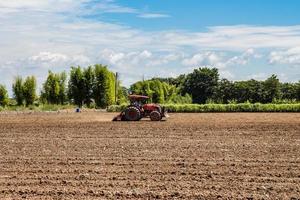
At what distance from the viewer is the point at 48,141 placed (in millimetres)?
17141

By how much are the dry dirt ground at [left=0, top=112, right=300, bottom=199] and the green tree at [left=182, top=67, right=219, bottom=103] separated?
6852 centimetres

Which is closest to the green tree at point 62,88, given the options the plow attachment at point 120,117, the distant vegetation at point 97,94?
the distant vegetation at point 97,94

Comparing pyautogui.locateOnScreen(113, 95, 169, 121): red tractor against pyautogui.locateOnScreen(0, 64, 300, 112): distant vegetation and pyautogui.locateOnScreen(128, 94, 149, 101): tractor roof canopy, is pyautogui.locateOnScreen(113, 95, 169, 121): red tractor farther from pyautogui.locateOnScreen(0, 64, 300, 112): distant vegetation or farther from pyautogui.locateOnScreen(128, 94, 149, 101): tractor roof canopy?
pyautogui.locateOnScreen(0, 64, 300, 112): distant vegetation

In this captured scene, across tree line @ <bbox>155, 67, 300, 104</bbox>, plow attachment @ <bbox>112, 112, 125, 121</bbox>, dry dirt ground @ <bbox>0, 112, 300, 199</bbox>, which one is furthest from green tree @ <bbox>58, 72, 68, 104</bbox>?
dry dirt ground @ <bbox>0, 112, 300, 199</bbox>

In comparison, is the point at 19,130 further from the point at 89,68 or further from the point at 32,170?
the point at 89,68

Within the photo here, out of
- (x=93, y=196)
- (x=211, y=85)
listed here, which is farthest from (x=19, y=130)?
(x=211, y=85)

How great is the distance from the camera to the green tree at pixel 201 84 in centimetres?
8762

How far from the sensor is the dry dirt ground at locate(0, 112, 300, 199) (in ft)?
30.4

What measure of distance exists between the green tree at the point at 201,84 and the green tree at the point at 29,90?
40.8 m

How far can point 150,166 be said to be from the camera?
11.9 metres

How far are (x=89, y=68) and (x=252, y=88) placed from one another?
29003 mm

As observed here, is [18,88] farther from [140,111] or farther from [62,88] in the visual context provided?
[140,111]

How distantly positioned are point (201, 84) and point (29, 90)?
41.6m

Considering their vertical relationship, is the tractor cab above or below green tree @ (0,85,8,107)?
below
